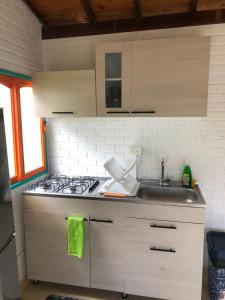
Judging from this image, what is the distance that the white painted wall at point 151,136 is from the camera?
2283 millimetres

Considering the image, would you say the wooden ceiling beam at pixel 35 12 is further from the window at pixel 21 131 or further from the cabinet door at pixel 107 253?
the cabinet door at pixel 107 253

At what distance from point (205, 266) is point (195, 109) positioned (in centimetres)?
153

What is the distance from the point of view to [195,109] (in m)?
2.03

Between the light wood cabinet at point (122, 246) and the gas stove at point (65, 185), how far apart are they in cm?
8

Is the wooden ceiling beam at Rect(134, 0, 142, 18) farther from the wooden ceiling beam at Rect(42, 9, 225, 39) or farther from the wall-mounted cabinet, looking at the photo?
the wall-mounted cabinet

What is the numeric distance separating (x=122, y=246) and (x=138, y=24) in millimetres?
1971

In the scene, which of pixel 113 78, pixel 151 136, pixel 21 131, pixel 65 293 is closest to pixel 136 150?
pixel 151 136

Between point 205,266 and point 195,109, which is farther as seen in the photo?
point 205,266

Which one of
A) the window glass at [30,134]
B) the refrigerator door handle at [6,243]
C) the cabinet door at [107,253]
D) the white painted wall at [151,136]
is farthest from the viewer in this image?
the window glass at [30,134]

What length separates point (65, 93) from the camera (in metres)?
2.27

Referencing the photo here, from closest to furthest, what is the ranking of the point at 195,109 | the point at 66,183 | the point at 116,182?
the point at 195,109
the point at 116,182
the point at 66,183

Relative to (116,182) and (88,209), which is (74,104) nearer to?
(116,182)

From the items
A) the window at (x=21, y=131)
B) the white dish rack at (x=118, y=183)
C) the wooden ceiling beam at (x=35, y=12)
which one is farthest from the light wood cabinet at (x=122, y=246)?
the wooden ceiling beam at (x=35, y=12)

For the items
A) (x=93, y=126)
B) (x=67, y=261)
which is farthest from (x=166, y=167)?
(x=67, y=261)
